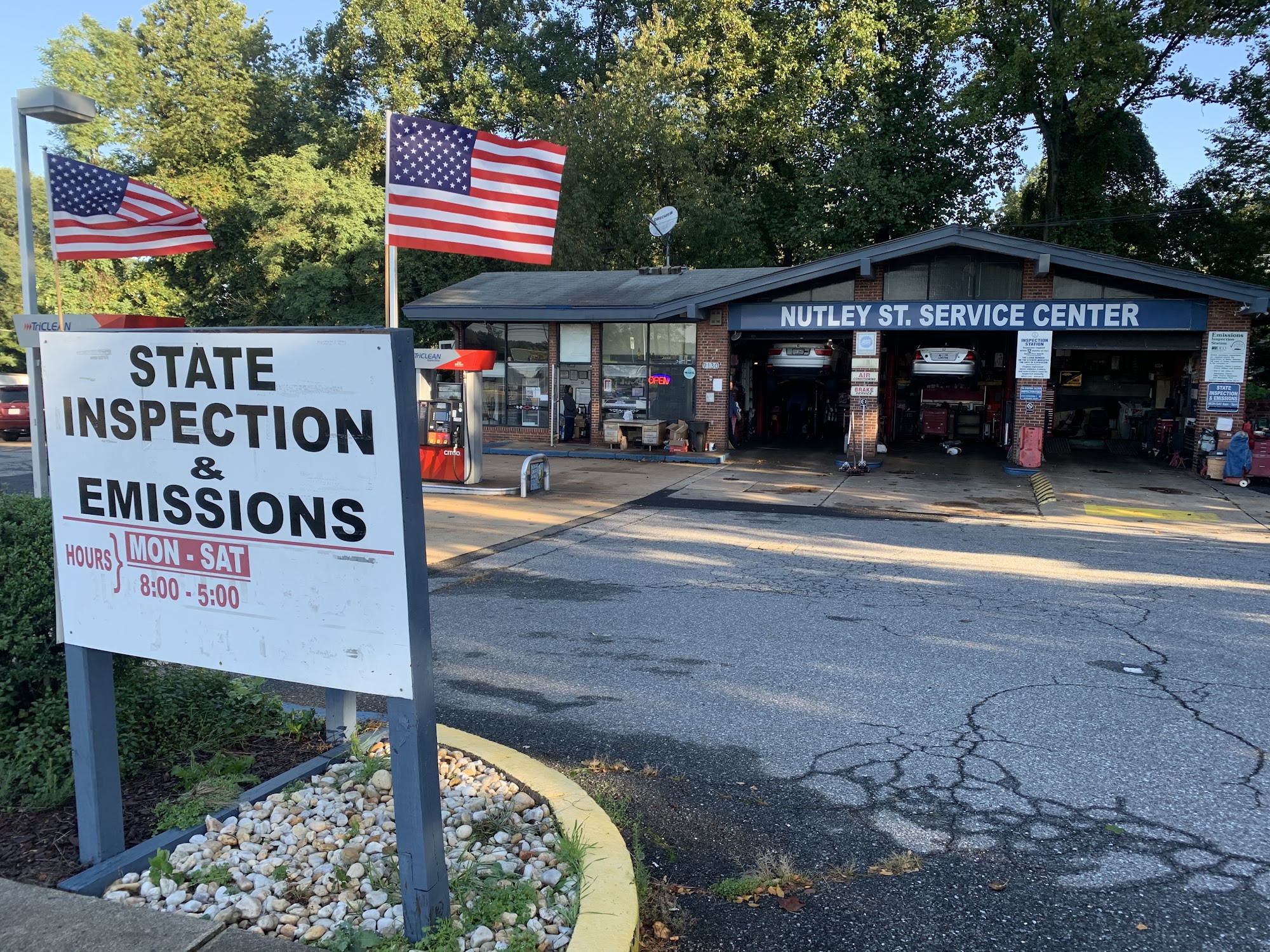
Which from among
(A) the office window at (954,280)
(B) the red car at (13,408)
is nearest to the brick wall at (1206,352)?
(A) the office window at (954,280)

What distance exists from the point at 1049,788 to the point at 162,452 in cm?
440

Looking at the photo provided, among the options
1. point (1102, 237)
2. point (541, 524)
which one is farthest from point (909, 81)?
point (541, 524)

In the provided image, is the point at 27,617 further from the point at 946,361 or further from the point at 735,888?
the point at 946,361

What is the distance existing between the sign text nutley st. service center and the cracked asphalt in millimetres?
10689

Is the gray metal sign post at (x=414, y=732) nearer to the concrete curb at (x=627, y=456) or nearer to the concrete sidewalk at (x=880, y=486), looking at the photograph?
the concrete sidewalk at (x=880, y=486)

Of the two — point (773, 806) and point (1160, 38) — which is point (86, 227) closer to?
point (773, 806)

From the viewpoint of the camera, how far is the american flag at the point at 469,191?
873cm

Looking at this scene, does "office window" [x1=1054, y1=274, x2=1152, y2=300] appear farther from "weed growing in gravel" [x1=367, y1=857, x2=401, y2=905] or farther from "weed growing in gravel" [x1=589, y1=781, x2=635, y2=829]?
"weed growing in gravel" [x1=367, y1=857, x2=401, y2=905]

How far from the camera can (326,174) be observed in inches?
1353

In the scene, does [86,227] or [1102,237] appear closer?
[86,227]

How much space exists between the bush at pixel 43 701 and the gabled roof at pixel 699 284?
18.4 metres

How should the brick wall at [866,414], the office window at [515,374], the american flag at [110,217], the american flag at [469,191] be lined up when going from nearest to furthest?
the american flag at [469,191]
the american flag at [110,217]
the brick wall at [866,414]
the office window at [515,374]

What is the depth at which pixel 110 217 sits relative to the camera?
12602 mm

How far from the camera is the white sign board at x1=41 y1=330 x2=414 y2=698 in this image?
3293mm
